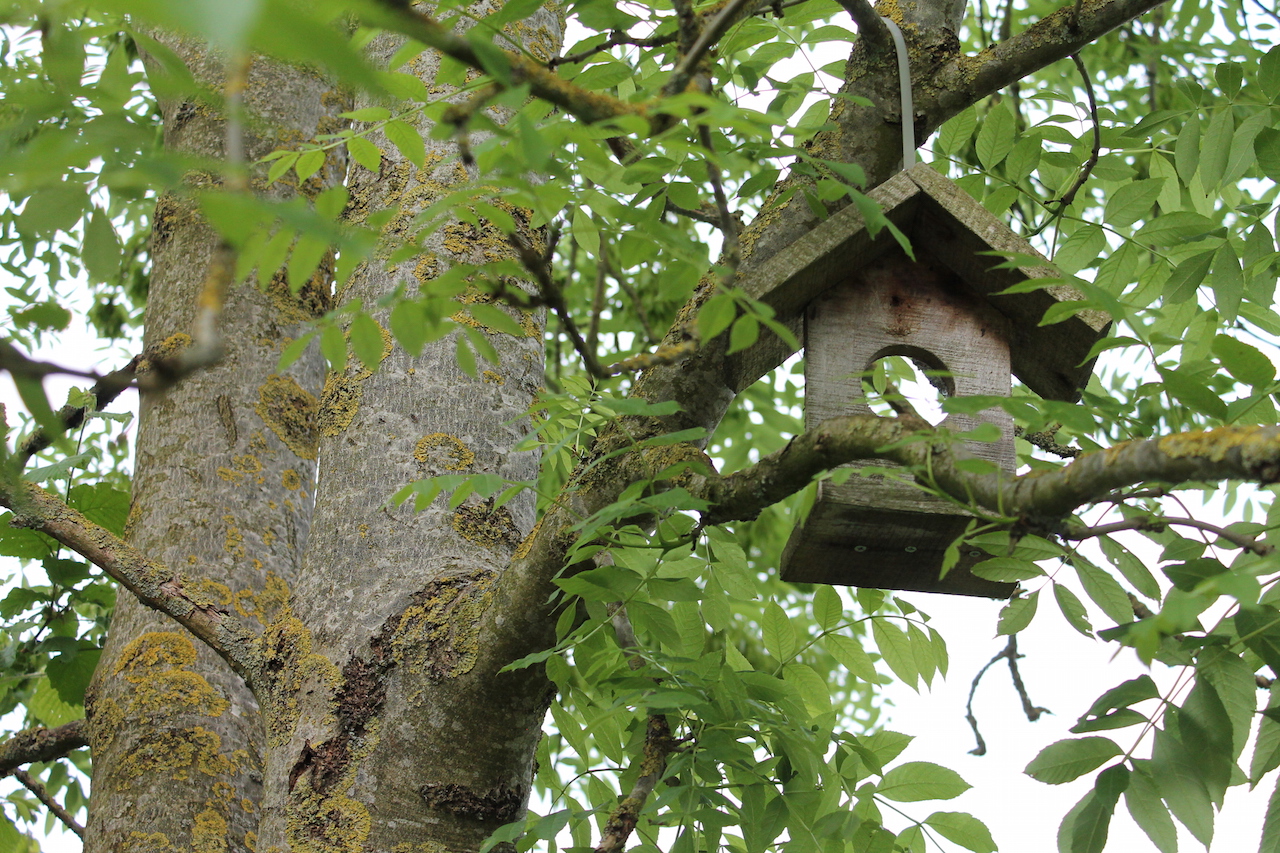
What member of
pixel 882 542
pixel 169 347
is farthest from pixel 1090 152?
pixel 169 347

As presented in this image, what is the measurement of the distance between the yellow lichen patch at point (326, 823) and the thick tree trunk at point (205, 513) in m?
0.49

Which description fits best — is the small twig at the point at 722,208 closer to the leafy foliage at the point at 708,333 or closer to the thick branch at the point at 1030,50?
the leafy foliage at the point at 708,333

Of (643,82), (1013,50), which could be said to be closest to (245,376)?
(643,82)

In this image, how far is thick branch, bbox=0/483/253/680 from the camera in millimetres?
2176

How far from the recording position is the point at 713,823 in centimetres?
178

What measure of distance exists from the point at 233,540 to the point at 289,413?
43 centimetres

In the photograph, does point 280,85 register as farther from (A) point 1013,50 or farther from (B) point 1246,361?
(B) point 1246,361

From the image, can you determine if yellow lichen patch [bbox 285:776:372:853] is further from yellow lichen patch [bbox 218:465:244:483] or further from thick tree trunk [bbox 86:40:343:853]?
yellow lichen patch [bbox 218:465:244:483]

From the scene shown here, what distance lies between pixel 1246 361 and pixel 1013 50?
2.72 feet

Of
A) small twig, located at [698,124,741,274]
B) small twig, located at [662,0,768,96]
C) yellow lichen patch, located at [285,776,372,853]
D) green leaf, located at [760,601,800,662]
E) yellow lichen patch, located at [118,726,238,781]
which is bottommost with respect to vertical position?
yellow lichen patch, located at [285,776,372,853]

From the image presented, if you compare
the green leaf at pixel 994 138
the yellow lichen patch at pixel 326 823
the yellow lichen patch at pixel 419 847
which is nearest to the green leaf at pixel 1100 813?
the yellow lichen patch at pixel 419 847

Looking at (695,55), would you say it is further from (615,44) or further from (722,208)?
(615,44)

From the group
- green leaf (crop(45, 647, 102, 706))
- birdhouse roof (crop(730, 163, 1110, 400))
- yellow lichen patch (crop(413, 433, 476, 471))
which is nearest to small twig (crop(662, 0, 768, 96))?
birdhouse roof (crop(730, 163, 1110, 400))

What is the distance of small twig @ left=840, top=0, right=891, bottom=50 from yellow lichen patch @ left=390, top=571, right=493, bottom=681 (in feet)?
4.13
